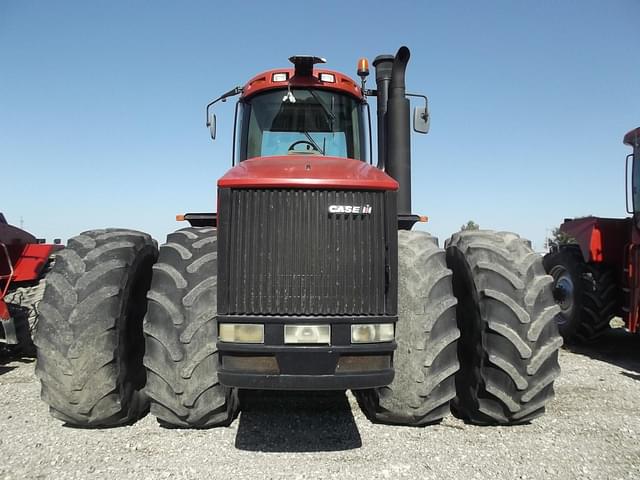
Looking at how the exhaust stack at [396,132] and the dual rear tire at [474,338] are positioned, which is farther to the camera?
the exhaust stack at [396,132]

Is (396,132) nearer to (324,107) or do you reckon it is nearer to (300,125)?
(324,107)

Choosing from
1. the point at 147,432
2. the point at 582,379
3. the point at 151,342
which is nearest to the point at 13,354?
the point at 147,432

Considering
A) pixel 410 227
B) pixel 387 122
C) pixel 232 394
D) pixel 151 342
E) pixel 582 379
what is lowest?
pixel 582 379

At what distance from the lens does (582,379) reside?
5.47 meters

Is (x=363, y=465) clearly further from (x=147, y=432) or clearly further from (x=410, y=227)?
(x=410, y=227)

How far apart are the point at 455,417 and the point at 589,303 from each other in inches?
162

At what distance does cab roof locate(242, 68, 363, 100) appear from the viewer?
462cm

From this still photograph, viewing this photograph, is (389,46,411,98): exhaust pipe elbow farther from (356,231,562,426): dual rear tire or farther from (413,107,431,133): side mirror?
(356,231,562,426): dual rear tire

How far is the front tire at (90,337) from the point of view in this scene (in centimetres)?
346

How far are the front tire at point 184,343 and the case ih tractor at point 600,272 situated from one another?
5619mm

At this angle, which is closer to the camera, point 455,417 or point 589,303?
point 455,417

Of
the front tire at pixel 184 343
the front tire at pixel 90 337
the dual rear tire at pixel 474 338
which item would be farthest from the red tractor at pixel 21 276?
the dual rear tire at pixel 474 338

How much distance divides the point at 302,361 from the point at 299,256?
60 cm

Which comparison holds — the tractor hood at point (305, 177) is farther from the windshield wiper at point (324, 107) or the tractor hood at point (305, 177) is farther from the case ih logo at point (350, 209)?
the windshield wiper at point (324, 107)
